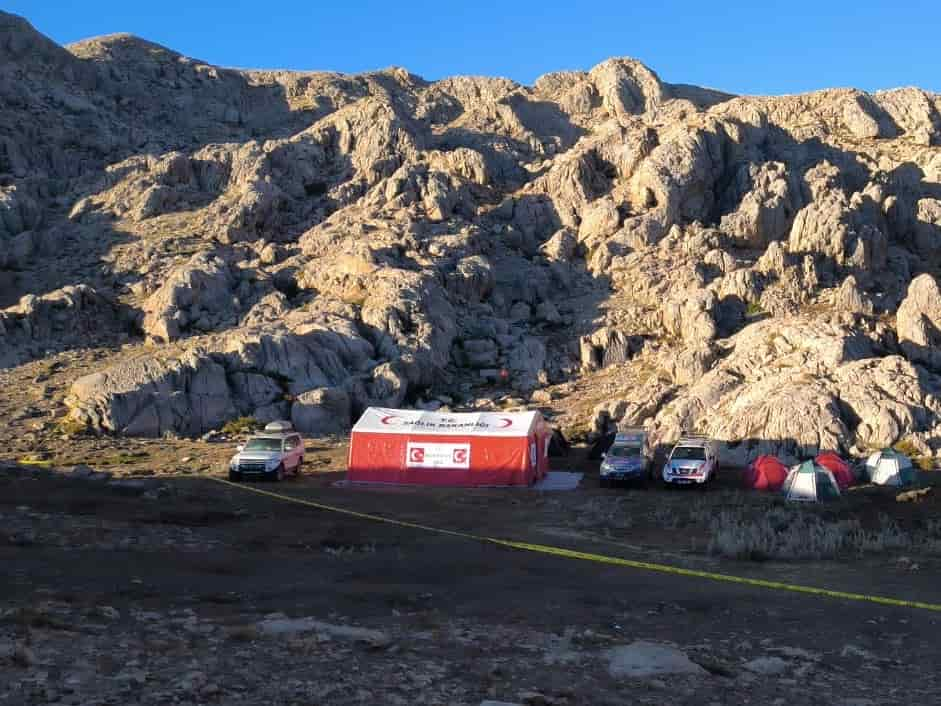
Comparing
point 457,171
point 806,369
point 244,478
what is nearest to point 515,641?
point 244,478

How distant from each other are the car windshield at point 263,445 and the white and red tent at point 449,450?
9.57 ft

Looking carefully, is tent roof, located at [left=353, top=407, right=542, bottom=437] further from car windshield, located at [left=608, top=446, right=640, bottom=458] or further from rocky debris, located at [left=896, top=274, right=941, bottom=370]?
rocky debris, located at [left=896, top=274, right=941, bottom=370]

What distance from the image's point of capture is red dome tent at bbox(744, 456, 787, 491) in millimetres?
30906

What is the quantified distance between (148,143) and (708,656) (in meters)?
71.6

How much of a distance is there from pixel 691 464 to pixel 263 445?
16263 millimetres

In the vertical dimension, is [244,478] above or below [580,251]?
below

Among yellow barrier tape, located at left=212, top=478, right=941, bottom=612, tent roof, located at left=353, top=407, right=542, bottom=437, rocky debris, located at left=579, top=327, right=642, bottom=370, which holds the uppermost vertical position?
rocky debris, located at left=579, top=327, right=642, bottom=370

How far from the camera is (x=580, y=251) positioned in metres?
61.3

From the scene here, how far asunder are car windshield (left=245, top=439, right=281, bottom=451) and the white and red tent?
9.57 ft

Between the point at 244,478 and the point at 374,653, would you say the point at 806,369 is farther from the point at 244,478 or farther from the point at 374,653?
the point at 374,653

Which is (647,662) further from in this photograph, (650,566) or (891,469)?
(891,469)

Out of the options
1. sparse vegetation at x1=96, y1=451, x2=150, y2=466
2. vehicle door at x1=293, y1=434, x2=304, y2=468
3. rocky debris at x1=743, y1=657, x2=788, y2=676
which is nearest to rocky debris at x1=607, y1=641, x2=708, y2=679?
rocky debris at x1=743, y1=657, x2=788, y2=676

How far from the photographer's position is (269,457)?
32625 millimetres

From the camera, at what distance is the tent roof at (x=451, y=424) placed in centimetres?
3331
